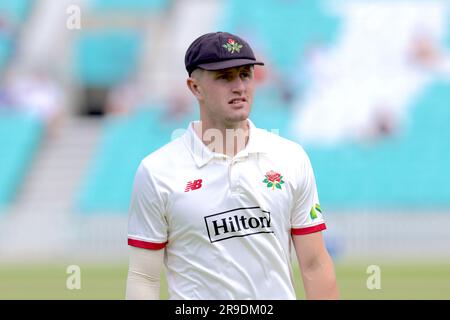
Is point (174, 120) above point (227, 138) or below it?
above

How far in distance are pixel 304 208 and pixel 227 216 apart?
16.6 inches

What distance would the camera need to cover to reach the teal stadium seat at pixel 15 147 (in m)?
26.2

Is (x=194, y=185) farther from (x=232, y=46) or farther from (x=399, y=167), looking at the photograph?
(x=399, y=167)

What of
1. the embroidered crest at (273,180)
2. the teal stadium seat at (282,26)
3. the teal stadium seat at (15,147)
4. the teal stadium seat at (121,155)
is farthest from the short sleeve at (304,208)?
the teal stadium seat at (282,26)

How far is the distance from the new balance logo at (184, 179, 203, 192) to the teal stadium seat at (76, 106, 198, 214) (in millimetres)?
18477

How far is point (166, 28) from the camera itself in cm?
3125

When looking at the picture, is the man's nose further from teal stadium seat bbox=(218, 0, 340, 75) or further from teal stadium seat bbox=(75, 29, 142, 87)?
teal stadium seat bbox=(75, 29, 142, 87)

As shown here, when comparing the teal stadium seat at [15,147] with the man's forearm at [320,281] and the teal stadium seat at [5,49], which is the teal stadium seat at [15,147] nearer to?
the teal stadium seat at [5,49]

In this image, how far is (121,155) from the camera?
85.6 ft

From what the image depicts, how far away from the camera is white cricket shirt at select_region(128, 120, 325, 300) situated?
5.43m

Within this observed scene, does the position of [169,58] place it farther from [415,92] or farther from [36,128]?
[415,92]

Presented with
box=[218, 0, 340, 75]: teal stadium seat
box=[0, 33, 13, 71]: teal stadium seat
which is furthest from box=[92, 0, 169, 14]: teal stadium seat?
box=[218, 0, 340, 75]: teal stadium seat

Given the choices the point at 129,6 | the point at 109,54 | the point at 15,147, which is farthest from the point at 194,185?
the point at 129,6
